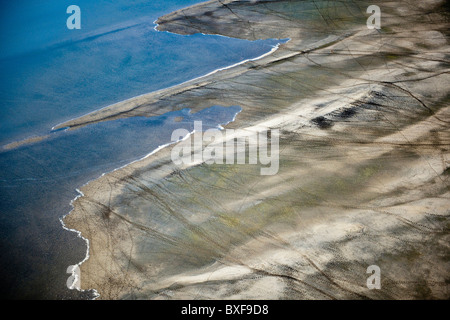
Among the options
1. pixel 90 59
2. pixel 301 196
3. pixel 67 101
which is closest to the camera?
pixel 301 196

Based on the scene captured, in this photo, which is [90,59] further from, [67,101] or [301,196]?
[301,196]

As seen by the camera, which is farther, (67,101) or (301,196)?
(67,101)

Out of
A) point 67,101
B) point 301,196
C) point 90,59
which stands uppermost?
point 90,59

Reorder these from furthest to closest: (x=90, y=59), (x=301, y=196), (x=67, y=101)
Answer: (x=90, y=59) → (x=67, y=101) → (x=301, y=196)

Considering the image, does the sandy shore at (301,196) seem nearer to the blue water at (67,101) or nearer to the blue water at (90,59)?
the blue water at (67,101)

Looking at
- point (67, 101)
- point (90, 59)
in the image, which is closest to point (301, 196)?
point (67, 101)
